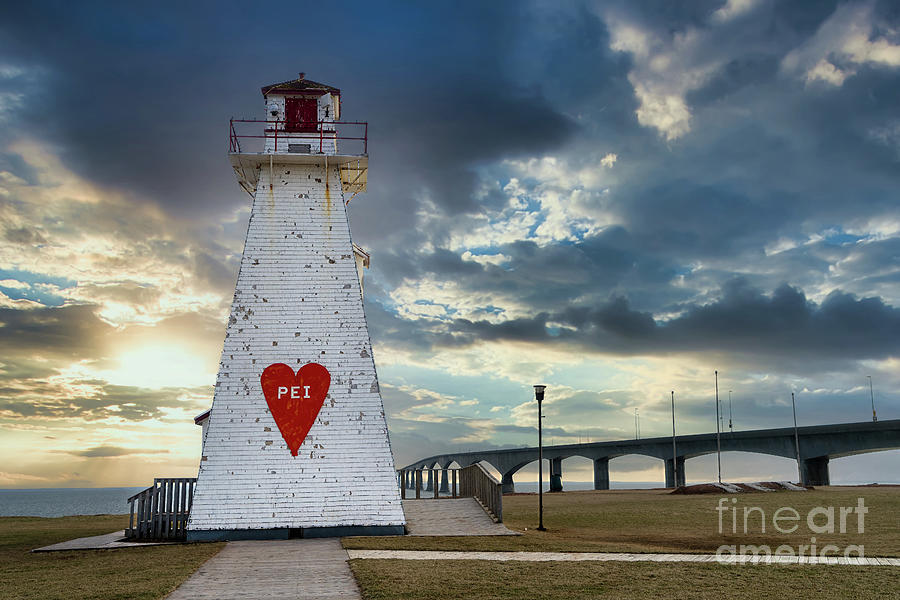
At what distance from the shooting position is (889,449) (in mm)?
56969

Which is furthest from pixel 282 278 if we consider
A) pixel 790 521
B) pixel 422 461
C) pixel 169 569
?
pixel 422 461

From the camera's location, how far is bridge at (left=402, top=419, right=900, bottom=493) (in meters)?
56.7

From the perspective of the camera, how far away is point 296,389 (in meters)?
18.5

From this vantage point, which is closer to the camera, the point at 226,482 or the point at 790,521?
the point at 226,482

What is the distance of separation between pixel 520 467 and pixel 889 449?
50418 mm

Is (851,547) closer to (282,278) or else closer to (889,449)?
(282,278)

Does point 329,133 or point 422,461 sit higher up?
point 329,133

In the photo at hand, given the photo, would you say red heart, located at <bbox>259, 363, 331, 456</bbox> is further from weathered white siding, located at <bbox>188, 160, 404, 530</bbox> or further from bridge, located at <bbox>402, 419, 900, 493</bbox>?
bridge, located at <bbox>402, 419, 900, 493</bbox>

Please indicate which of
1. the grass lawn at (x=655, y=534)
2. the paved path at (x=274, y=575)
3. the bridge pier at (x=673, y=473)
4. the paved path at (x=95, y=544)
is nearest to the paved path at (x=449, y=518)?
the grass lawn at (x=655, y=534)

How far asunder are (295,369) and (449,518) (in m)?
6.22

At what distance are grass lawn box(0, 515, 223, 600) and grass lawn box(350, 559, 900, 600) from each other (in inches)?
127

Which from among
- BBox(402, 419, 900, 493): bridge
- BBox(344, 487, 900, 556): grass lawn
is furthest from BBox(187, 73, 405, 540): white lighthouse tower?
BBox(402, 419, 900, 493): bridge

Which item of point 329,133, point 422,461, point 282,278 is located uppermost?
point 329,133

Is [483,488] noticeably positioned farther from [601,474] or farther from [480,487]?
[601,474]
